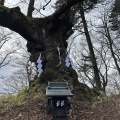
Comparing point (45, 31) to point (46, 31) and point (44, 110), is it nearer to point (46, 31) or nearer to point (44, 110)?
point (46, 31)

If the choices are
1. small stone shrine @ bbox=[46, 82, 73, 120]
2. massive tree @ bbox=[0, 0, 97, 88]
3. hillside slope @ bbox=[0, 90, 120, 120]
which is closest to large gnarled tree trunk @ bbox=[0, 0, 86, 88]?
massive tree @ bbox=[0, 0, 97, 88]

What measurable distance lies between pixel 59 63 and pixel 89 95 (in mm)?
1460

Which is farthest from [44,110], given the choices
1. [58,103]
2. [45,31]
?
[45,31]

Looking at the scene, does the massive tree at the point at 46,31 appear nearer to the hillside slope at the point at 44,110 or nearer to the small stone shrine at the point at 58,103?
the hillside slope at the point at 44,110

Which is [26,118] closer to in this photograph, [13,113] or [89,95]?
[13,113]

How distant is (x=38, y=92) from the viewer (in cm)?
721

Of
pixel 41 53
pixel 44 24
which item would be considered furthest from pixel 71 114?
pixel 44 24

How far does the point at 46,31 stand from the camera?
891cm

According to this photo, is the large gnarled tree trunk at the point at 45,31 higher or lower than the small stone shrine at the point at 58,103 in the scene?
higher

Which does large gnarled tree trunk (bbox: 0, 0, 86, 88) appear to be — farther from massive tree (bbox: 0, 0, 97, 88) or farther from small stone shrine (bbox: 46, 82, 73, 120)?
small stone shrine (bbox: 46, 82, 73, 120)

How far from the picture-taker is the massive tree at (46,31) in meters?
8.27

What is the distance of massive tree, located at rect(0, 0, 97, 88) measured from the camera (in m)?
8.27

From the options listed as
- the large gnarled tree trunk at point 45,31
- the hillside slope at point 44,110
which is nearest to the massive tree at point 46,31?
the large gnarled tree trunk at point 45,31

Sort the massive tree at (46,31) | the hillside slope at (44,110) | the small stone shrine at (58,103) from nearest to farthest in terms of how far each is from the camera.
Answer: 1. the small stone shrine at (58,103)
2. the hillside slope at (44,110)
3. the massive tree at (46,31)
